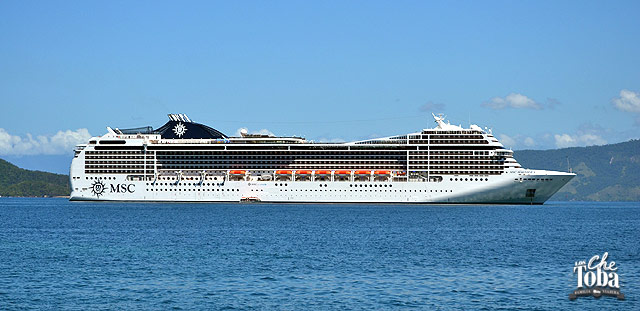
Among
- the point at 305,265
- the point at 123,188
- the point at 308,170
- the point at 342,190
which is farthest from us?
the point at 123,188

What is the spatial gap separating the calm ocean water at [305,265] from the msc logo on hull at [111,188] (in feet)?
132

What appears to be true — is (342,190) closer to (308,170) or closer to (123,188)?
(308,170)

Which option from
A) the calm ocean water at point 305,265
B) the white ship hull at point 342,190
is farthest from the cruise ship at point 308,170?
the calm ocean water at point 305,265

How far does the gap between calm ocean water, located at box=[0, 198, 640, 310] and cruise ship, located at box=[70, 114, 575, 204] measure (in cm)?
3245

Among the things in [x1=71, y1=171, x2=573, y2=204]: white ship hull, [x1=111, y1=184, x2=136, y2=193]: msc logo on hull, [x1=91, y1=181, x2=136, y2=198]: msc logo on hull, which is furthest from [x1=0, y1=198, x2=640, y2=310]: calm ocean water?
[x1=91, y1=181, x2=136, y2=198]: msc logo on hull

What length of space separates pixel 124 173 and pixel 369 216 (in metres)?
44.1

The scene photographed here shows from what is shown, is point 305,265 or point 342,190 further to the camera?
point 342,190

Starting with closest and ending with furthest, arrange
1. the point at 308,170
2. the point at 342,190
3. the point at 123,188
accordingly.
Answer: the point at 342,190 → the point at 308,170 → the point at 123,188

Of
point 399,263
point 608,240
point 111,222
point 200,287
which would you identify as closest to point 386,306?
point 200,287

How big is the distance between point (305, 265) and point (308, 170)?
6633 cm

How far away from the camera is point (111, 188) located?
10838 cm

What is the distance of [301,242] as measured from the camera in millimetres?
50062

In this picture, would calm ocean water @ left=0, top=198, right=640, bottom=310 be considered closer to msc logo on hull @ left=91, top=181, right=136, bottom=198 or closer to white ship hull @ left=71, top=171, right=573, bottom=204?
white ship hull @ left=71, top=171, right=573, bottom=204

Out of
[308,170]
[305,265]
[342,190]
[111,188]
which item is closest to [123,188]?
[111,188]
